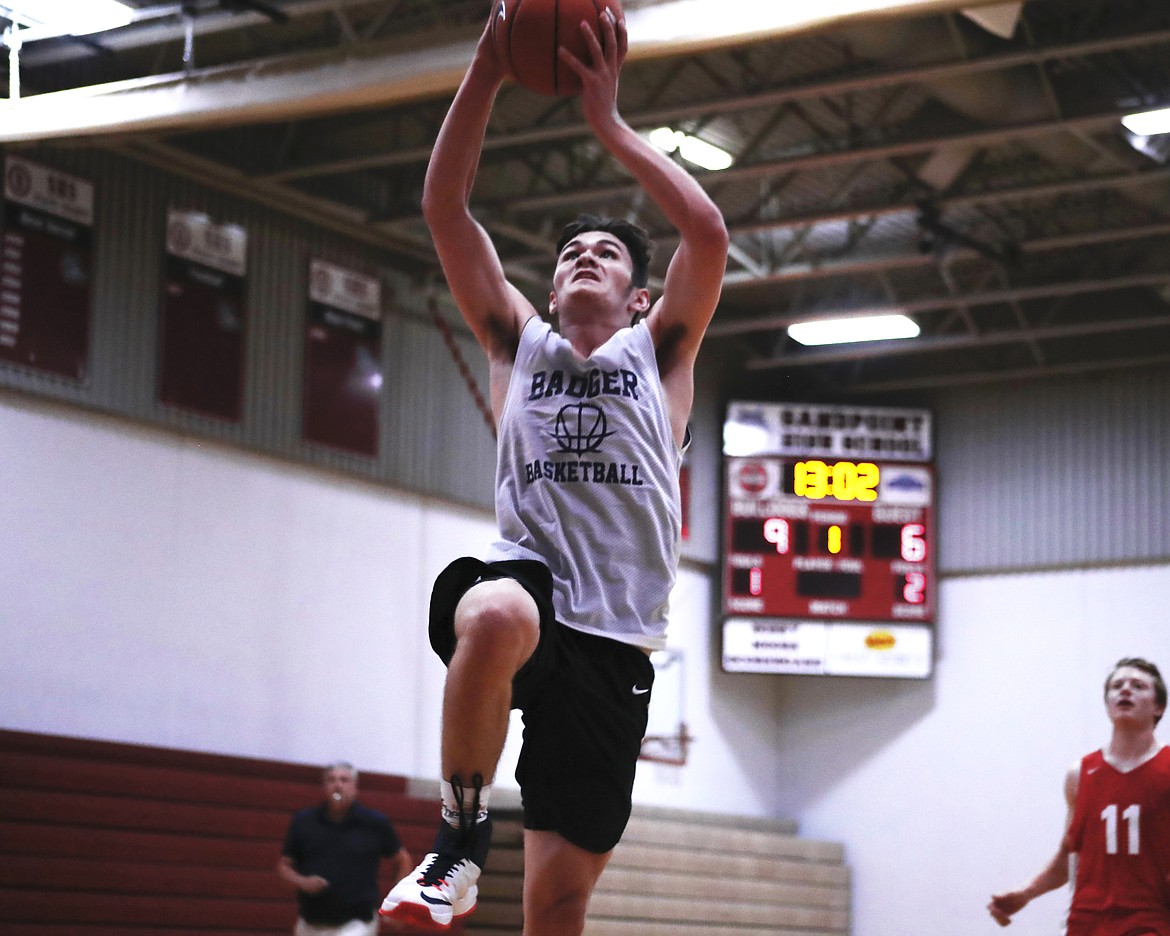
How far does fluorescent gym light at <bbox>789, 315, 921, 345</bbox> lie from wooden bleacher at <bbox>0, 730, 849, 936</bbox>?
207 inches

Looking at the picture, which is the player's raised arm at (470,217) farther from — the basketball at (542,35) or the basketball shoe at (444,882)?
the basketball shoe at (444,882)

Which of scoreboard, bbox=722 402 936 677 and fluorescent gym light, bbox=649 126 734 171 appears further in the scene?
scoreboard, bbox=722 402 936 677

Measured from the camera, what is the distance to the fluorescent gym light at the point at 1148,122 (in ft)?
39.5

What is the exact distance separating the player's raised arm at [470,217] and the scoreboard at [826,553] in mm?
13192

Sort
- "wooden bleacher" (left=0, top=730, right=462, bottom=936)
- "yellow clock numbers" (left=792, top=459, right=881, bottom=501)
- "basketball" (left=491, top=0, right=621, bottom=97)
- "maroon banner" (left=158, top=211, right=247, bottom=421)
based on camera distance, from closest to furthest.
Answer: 1. "basketball" (left=491, top=0, right=621, bottom=97)
2. "wooden bleacher" (left=0, top=730, right=462, bottom=936)
3. "maroon banner" (left=158, top=211, right=247, bottom=421)
4. "yellow clock numbers" (left=792, top=459, right=881, bottom=501)

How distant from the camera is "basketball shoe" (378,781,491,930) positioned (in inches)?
117

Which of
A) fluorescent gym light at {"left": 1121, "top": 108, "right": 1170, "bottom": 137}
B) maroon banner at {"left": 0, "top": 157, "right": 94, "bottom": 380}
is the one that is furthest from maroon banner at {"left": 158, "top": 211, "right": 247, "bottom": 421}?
fluorescent gym light at {"left": 1121, "top": 108, "right": 1170, "bottom": 137}

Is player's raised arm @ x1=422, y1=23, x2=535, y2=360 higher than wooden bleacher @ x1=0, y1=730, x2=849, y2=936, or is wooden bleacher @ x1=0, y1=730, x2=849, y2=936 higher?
player's raised arm @ x1=422, y1=23, x2=535, y2=360

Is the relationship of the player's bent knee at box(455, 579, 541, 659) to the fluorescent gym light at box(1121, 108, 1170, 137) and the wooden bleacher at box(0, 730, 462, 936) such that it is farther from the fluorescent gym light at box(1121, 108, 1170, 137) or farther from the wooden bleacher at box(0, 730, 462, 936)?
the fluorescent gym light at box(1121, 108, 1170, 137)

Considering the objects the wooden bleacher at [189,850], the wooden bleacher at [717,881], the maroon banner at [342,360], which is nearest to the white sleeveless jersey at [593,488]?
the wooden bleacher at [189,850]

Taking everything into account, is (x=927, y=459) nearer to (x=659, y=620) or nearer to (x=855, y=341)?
(x=855, y=341)

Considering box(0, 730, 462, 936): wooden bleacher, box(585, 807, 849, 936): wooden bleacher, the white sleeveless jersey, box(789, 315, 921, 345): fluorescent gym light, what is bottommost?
box(585, 807, 849, 936): wooden bleacher

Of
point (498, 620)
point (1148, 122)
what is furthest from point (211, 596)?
point (498, 620)

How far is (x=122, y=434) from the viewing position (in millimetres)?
12320
